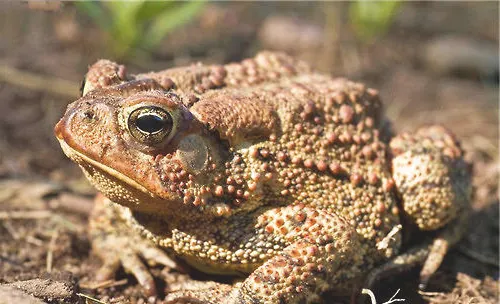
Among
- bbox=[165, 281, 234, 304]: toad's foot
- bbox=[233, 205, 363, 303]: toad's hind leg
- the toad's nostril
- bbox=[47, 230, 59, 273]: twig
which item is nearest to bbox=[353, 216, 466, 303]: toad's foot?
bbox=[233, 205, 363, 303]: toad's hind leg

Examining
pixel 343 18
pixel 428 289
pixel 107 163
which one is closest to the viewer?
pixel 107 163

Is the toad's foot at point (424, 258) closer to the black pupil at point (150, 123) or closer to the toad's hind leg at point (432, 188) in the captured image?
the toad's hind leg at point (432, 188)

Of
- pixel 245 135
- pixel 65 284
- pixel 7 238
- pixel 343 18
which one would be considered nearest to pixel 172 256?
pixel 65 284

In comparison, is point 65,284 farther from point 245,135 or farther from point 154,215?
point 245,135

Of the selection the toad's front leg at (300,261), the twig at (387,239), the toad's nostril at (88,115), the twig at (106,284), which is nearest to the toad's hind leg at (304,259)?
the toad's front leg at (300,261)

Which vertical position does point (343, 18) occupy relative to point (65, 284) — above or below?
above

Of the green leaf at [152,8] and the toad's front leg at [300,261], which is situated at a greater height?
the green leaf at [152,8]
